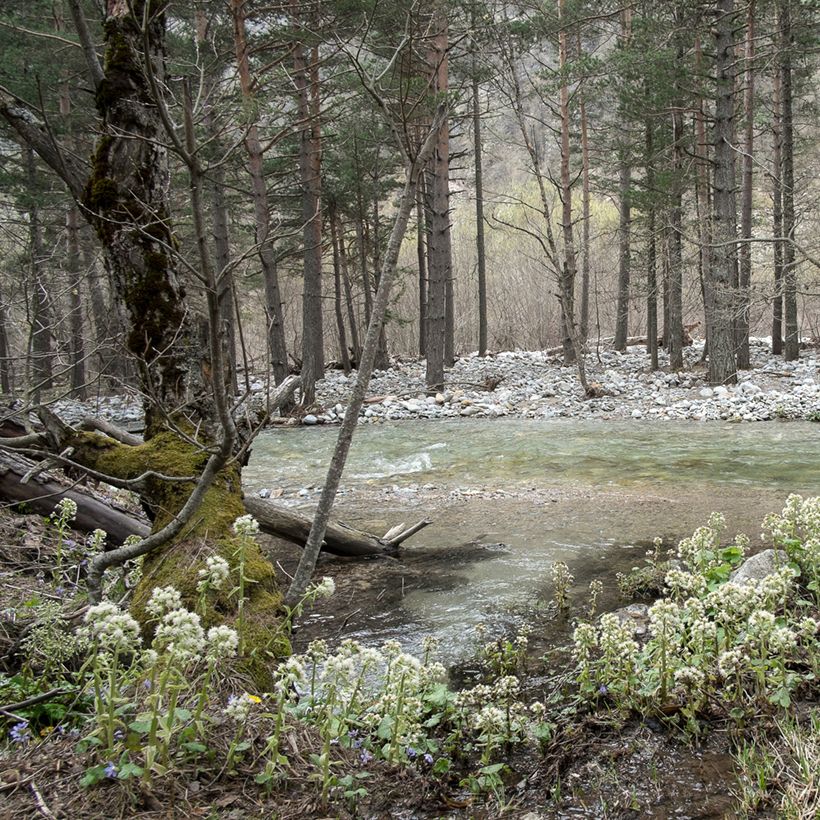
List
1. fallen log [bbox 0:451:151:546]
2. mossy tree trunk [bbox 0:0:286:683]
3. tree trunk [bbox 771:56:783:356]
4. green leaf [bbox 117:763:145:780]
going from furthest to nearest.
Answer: tree trunk [bbox 771:56:783:356] → fallen log [bbox 0:451:151:546] → mossy tree trunk [bbox 0:0:286:683] → green leaf [bbox 117:763:145:780]

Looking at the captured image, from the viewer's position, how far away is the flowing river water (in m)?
4.63

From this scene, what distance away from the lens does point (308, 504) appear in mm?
7516

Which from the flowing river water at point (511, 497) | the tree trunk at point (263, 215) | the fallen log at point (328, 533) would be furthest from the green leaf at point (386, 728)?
the tree trunk at point (263, 215)

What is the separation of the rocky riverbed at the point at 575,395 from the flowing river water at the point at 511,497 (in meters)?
1.21

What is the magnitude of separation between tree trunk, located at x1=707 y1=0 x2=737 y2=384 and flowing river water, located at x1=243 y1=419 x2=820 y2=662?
3.66 metres

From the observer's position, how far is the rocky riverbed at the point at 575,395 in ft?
41.3

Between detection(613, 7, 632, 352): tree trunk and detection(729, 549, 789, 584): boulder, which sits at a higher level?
detection(613, 7, 632, 352): tree trunk

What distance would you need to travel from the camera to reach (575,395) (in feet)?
50.0

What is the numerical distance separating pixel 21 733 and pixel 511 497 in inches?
227

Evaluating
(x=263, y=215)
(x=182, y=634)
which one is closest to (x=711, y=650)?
(x=182, y=634)

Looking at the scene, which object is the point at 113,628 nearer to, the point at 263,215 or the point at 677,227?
the point at 263,215

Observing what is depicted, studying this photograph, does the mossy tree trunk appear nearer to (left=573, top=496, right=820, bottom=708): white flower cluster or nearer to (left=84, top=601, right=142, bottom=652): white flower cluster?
(left=84, top=601, right=142, bottom=652): white flower cluster

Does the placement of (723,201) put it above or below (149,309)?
above

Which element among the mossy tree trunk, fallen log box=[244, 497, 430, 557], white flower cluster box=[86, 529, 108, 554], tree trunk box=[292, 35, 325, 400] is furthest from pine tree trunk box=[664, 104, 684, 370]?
white flower cluster box=[86, 529, 108, 554]
